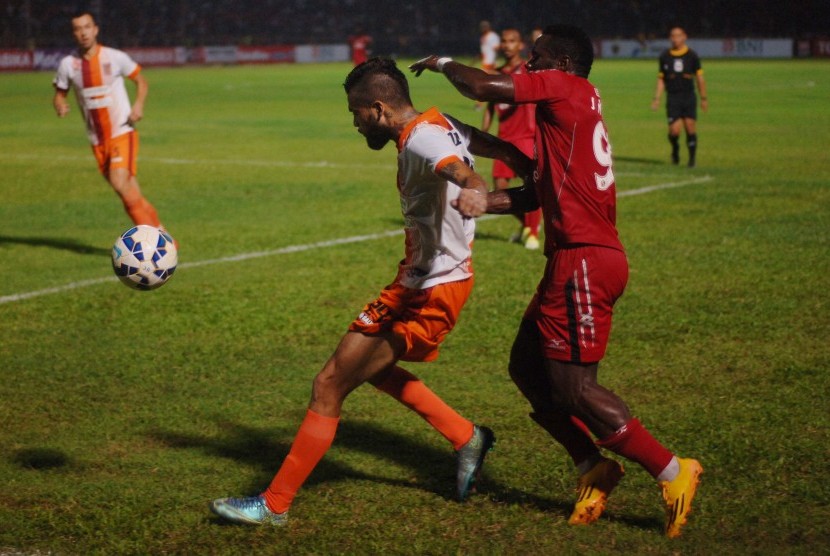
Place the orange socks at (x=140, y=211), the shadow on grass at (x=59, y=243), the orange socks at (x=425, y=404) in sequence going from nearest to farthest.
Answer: the orange socks at (x=425, y=404)
the orange socks at (x=140, y=211)
the shadow on grass at (x=59, y=243)

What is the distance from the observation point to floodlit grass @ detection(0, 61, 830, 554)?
16.5 ft

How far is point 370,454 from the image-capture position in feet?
19.7

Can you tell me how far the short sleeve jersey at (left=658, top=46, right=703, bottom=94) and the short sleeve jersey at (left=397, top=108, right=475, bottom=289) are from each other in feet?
49.9

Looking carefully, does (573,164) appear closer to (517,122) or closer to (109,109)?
(517,122)

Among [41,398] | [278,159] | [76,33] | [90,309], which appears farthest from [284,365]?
[278,159]

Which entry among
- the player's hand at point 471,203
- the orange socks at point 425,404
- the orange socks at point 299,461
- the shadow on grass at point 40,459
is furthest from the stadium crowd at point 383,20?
the player's hand at point 471,203

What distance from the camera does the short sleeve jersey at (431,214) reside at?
4.83 metres

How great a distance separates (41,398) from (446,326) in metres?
3.00

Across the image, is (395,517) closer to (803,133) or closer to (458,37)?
(803,133)

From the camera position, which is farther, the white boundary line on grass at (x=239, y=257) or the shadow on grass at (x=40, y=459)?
the white boundary line on grass at (x=239, y=257)

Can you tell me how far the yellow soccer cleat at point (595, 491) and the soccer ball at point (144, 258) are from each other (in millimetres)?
2558

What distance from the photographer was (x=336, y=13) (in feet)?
247

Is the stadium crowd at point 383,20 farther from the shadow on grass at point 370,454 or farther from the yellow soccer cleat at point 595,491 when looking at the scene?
the yellow soccer cleat at point 595,491

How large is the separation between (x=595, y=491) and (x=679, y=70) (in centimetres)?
1551
